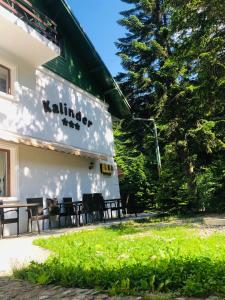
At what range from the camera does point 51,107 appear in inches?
571

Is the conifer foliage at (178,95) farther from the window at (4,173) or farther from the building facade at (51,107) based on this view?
the window at (4,173)

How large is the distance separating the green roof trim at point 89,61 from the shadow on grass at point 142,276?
11190 mm

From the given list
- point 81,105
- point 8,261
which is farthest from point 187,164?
point 8,261

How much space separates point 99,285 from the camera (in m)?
4.07

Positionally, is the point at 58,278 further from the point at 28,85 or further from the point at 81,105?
the point at 81,105

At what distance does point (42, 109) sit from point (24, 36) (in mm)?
2748

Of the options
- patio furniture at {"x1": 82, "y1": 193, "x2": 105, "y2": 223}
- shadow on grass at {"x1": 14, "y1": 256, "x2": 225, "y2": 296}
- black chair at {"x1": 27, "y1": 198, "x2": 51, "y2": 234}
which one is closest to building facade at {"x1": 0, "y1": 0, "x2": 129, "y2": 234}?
black chair at {"x1": 27, "y1": 198, "x2": 51, "y2": 234}

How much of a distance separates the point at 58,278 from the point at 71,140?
11216 millimetres

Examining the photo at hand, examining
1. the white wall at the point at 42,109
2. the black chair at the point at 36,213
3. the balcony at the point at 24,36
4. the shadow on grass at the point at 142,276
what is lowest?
the shadow on grass at the point at 142,276

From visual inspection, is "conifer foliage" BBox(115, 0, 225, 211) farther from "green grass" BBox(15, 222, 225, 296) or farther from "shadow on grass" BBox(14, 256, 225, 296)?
"shadow on grass" BBox(14, 256, 225, 296)

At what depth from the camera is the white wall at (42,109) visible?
12.5m

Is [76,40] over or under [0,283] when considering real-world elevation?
over

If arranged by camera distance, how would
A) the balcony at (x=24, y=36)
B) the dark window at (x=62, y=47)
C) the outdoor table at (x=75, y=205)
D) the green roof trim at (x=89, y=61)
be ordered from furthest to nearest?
the dark window at (x=62, y=47) < the green roof trim at (x=89, y=61) < the outdoor table at (x=75, y=205) < the balcony at (x=24, y=36)

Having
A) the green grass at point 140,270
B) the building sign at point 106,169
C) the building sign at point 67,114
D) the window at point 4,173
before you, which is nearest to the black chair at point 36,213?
the window at point 4,173
